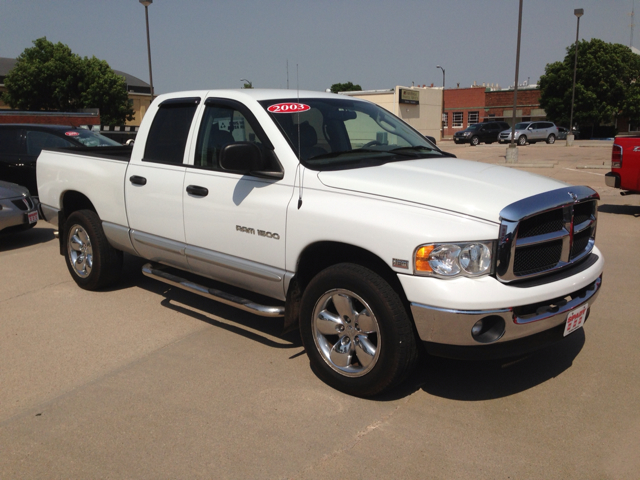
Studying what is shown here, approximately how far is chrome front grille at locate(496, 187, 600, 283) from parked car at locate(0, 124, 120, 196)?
9.26 m

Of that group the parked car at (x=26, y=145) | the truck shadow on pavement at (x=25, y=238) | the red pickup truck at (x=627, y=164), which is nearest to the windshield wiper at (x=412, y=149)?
the red pickup truck at (x=627, y=164)

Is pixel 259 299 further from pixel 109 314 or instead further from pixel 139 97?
pixel 139 97

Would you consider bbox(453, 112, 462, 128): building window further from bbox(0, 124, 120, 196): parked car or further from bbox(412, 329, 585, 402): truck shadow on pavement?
bbox(412, 329, 585, 402): truck shadow on pavement

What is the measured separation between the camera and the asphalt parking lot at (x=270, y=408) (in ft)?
9.99

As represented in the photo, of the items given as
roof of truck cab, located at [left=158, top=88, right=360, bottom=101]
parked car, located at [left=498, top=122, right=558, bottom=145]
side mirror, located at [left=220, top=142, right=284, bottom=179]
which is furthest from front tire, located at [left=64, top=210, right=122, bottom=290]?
parked car, located at [left=498, top=122, right=558, bottom=145]

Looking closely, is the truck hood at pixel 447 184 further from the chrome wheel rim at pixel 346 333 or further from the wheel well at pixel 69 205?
the wheel well at pixel 69 205

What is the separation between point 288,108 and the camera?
434 cm

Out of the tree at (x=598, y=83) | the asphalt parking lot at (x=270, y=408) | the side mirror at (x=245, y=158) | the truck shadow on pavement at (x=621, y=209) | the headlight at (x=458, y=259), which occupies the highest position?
the tree at (x=598, y=83)

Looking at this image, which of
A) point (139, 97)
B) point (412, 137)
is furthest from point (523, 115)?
point (412, 137)

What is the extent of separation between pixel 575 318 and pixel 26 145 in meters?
10.4

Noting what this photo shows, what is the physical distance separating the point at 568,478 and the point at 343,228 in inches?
71.4

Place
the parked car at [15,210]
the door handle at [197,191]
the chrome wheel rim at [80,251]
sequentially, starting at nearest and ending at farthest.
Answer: the door handle at [197,191] → the chrome wheel rim at [80,251] → the parked car at [15,210]

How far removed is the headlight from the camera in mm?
3197

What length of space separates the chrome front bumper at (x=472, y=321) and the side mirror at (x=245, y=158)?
1.46 m
